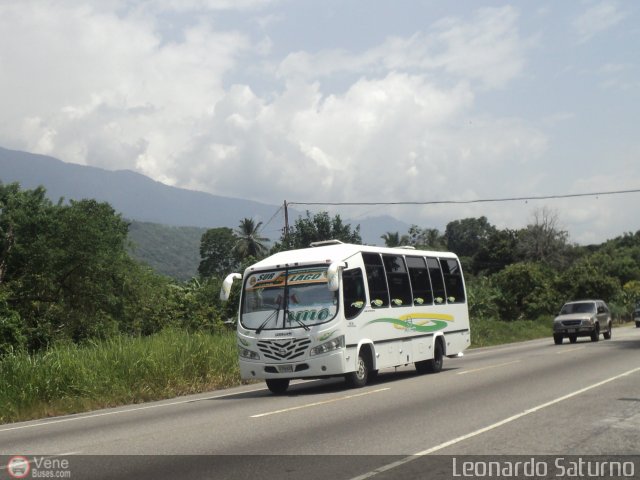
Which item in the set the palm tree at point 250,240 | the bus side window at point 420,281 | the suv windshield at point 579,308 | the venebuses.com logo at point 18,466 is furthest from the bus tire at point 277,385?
the palm tree at point 250,240

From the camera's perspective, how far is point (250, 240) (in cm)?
10562

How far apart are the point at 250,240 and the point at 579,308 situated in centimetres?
7252

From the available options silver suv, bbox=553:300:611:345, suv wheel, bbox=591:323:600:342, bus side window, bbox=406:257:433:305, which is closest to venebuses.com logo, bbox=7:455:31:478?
bus side window, bbox=406:257:433:305

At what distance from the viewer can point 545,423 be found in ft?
35.6

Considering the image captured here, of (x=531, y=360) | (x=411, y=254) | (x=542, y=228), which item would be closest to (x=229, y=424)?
(x=411, y=254)

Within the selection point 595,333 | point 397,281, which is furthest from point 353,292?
point 595,333

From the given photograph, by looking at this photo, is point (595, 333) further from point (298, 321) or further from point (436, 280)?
point (298, 321)

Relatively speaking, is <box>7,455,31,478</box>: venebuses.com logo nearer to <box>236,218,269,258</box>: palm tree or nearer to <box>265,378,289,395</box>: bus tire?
<box>265,378,289,395</box>: bus tire

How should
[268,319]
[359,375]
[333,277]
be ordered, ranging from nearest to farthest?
[333,277] → [268,319] → [359,375]

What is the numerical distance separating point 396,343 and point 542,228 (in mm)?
85783

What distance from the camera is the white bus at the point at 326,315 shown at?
16641mm

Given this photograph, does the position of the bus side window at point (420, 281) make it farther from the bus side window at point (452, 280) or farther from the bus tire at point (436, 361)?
the bus side window at point (452, 280)

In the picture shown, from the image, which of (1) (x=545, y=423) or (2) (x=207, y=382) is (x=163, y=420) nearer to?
(1) (x=545, y=423)

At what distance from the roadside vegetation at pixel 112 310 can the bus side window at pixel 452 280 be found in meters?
5.97
